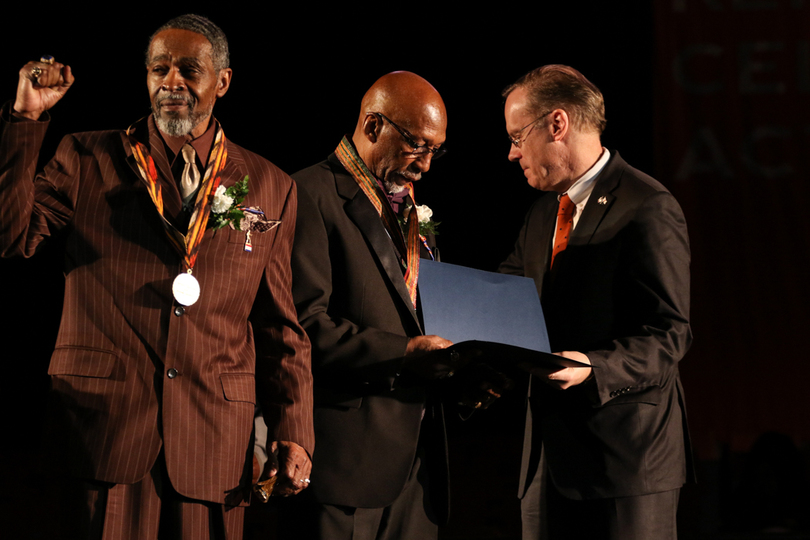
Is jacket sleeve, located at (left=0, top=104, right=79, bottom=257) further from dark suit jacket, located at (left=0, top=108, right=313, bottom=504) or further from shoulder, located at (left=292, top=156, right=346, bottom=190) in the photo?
shoulder, located at (left=292, top=156, right=346, bottom=190)

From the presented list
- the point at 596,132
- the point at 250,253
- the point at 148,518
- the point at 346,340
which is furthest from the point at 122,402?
the point at 596,132

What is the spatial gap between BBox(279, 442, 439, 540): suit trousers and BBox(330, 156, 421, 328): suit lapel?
477mm

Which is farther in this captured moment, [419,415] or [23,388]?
[23,388]

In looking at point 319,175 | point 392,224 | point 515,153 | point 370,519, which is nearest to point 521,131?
point 515,153

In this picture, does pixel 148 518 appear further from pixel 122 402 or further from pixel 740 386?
pixel 740 386

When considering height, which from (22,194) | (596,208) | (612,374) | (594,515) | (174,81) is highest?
(174,81)

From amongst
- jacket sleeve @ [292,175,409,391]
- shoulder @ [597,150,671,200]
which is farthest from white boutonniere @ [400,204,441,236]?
shoulder @ [597,150,671,200]

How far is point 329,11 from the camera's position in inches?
209

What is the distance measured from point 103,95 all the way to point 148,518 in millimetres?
4025

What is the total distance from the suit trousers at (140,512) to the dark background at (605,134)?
3517mm

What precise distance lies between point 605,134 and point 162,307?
4.48m

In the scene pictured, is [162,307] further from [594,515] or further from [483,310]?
[594,515]

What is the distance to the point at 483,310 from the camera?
2.12 meters

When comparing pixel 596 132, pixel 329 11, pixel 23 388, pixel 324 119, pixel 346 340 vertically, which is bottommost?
pixel 23 388
